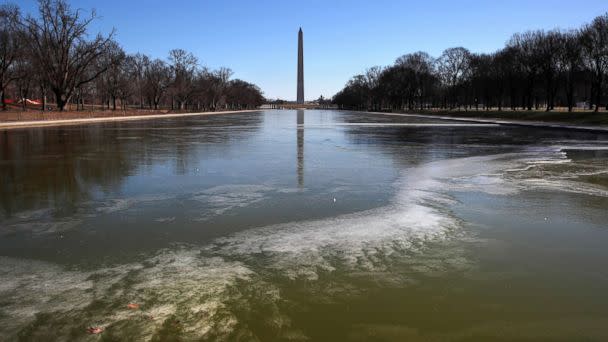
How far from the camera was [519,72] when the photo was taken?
61438 millimetres

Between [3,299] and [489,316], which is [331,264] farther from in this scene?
[3,299]

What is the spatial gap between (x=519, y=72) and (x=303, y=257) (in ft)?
211

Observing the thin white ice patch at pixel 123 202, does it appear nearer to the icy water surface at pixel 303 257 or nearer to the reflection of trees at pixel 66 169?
the icy water surface at pixel 303 257

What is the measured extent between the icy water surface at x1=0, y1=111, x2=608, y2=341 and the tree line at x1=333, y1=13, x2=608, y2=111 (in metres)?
45.6

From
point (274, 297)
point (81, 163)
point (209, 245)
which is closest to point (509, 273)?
point (274, 297)

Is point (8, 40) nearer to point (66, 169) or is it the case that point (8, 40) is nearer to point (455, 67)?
point (66, 169)

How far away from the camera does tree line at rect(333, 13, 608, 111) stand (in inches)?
1933

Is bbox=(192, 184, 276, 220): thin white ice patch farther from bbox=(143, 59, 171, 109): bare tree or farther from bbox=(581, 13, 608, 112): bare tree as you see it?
bbox=(143, 59, 171, 109): bare tree

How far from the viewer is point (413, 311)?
403 centimetres

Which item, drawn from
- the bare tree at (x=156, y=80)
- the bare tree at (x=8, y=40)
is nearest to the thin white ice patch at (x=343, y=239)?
the bare tree at (x=8, y=40)

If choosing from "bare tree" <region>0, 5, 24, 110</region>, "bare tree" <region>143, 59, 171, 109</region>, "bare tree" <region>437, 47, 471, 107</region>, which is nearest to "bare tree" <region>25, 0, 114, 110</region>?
"bare tree" <region>0, 5, 24, 110</region>

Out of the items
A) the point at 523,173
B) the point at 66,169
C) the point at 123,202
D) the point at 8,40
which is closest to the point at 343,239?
the point at 123,202

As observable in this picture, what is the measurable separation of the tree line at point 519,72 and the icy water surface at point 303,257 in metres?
45.6

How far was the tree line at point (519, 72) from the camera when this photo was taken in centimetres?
4909
